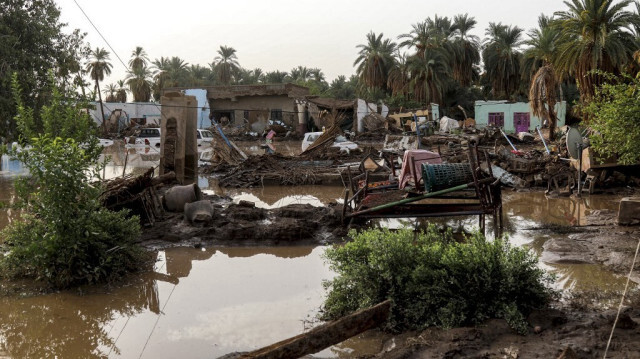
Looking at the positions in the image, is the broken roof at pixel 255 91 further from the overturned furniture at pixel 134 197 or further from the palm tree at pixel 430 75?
the overturned furniture at pixel 134 197

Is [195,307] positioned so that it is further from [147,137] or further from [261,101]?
[261,101]

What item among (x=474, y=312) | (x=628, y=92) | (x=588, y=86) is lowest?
(x=474, y=312)

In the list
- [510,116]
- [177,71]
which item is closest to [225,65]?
[177,71]

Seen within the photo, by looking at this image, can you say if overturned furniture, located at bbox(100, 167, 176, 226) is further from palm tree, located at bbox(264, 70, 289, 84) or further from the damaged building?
palm tree, located at bbox(264, 70, 289, 84)

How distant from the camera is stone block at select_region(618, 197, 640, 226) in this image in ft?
32.0

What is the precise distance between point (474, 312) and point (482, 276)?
0.37 meters

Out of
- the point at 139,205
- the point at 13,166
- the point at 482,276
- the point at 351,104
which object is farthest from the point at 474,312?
the point at 351,104

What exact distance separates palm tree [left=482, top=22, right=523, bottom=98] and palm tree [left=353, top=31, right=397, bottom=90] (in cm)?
941

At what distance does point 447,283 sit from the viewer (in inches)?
213

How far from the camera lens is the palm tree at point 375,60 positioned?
2119 inches

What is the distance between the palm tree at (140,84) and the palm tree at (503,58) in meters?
37.8

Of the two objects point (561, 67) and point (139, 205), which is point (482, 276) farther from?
point (561, 67)

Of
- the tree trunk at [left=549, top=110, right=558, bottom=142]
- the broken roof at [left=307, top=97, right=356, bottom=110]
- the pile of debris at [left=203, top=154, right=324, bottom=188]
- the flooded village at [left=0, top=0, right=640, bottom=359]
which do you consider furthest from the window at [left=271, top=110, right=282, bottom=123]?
the flooded village at [left=0, top=0, right=640, bottom=359]

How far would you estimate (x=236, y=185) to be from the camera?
1830cm
